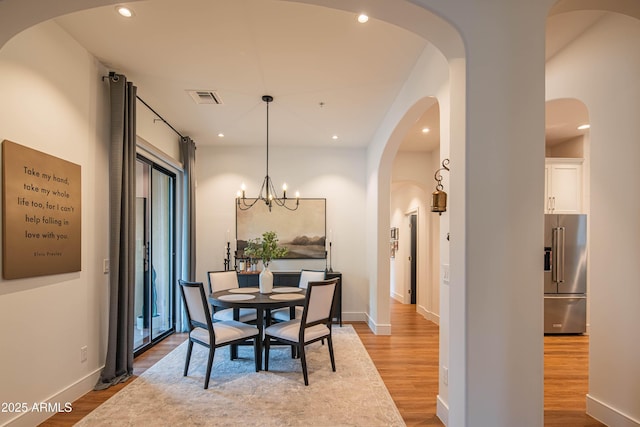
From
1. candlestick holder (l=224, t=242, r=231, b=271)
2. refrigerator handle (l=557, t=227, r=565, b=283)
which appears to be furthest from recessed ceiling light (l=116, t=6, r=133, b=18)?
refrigerator handle (l=557, t=227, r=565, b=283)

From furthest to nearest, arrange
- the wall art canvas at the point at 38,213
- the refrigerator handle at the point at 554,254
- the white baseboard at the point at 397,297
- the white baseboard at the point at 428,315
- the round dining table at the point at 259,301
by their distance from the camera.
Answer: the white baseboard at the point at 397,297 → the white baseboard at the point at 428,315 → the refrigerator handle at the point at 554,254 → the round dining table at the point at 259,301 → the wall art canvas at the point at 38,213

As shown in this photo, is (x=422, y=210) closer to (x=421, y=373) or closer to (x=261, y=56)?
(x=421, y=373)

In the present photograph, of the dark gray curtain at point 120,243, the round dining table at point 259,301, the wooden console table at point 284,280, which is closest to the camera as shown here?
the dark gray curtain at point 120,243

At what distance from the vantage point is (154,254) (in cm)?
464

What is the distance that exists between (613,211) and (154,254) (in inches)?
189

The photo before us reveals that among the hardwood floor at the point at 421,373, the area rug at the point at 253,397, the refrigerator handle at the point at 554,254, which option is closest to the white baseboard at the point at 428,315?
the hardwood floor at the point at 421,373

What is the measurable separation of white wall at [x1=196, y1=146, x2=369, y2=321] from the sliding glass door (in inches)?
26.4

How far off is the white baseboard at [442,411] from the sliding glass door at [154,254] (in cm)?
326

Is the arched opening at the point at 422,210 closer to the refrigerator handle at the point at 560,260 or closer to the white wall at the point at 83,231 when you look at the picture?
the refrigerator handle at the point at 560,260

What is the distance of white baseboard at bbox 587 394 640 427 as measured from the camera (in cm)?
238

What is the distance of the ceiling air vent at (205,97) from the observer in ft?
12.3

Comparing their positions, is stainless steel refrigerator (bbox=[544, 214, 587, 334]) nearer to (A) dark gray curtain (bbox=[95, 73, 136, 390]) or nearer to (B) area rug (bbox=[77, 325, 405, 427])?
(B) area rug (bbox=[77, 325, 405, 427])

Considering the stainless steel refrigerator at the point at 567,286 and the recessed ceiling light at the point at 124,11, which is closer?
the recessed ceiling light at the point at 124,11

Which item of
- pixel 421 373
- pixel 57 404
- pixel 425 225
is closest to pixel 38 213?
pixel 57 404
